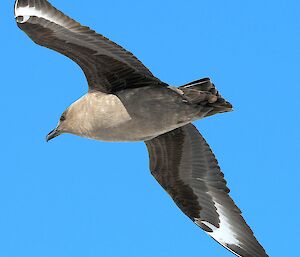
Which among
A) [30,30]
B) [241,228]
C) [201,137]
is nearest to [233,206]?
[241,228]

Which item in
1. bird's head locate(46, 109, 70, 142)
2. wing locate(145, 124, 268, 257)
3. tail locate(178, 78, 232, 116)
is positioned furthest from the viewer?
wing locate(145, 124, 268, 257)

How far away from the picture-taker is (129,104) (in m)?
7.77

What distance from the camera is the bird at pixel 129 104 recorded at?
7418 mm

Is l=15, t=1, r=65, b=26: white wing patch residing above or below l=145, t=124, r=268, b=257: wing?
above

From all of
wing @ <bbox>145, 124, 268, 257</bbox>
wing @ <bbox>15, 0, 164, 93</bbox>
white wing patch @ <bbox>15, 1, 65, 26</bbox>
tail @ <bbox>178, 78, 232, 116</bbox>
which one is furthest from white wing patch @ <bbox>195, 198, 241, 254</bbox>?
white wing patch @ <bbox>15, 1, 65, 26</bbox>

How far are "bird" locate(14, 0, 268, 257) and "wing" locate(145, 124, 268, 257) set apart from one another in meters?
0.01

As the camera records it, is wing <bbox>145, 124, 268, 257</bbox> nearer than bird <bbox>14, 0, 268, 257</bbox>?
No

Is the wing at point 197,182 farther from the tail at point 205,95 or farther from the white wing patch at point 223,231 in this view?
the tail at point 205,95

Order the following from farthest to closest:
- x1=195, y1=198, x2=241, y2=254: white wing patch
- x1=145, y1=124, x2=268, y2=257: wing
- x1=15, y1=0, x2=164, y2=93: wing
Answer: x1=145, y1=124, x2=268, y2=257: wing, x1=195, y1=198, x2=241, y2=254: white wing patch, x1=15, y1=0, x2=164, y2=93: wing

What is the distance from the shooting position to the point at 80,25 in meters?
7.39

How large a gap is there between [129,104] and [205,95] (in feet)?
2.53

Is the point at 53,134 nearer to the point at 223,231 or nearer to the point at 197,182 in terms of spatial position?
the point at 197,182

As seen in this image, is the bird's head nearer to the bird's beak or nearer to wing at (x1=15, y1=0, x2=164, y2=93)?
the bird's beak

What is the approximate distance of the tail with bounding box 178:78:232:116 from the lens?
751cm
